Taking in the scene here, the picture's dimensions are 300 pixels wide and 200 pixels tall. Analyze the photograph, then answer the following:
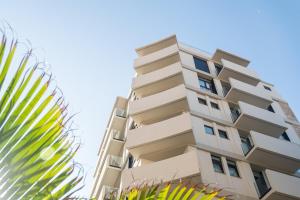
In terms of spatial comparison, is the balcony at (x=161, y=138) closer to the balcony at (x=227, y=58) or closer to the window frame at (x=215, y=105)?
the window frame at (x=215, y=105)

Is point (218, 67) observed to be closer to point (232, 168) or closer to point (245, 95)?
point (245, 95)

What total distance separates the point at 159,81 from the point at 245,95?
5.18 m

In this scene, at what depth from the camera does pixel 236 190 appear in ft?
42.3

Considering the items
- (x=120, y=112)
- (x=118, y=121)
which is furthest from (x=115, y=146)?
(x=120, y=112)

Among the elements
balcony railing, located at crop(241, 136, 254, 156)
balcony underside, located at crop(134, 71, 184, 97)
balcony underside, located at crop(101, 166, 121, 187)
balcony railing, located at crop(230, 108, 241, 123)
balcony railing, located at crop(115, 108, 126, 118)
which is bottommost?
balcony underside, located at crop(101, 166, 121, 187)

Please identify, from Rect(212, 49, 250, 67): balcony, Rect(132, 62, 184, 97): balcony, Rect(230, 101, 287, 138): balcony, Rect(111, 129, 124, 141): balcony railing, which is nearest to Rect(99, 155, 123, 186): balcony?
Rect(111, 129, 124, 141): balcony railing

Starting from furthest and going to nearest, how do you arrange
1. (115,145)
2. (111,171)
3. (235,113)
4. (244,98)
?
(115,145), (244,98), (235,113), (111,171)

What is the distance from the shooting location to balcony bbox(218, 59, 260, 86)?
20.9 metres

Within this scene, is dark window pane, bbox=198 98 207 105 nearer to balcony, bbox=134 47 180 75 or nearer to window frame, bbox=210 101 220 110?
window frame, bbox=210 101 220 110

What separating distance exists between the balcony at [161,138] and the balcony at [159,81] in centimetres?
415

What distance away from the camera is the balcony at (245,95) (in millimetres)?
19000

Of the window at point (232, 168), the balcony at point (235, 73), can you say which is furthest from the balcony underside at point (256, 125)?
the balcony at point (235, 73)

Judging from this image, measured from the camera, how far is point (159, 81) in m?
18.5

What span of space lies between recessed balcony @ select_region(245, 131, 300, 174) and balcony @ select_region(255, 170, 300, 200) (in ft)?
4.56
